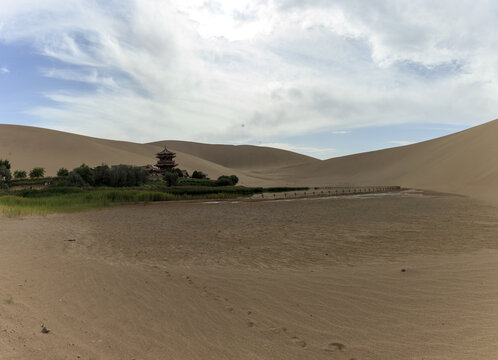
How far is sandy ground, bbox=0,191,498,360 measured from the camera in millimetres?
3711

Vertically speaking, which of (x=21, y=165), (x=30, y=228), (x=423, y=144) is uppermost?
(x=423, y=144)

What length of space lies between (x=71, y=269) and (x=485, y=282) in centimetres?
843

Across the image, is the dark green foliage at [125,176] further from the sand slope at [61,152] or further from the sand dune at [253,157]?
the sand dune at [253,157]

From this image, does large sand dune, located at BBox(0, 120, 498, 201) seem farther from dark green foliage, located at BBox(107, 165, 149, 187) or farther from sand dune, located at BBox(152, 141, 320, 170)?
sand dune, located at BBox(152, 141, 320, 170)

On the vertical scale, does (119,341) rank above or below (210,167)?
below

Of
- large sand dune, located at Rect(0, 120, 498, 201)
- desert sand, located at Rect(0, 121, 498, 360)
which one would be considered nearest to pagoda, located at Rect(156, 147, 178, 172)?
large sand dune, located at Rect(0, 120, 498, 201)

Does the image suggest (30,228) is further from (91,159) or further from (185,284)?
(91,159)

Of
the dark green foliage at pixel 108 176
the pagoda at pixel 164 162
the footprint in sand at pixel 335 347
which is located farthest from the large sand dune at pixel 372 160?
the footprint in sand at pixel 335 347

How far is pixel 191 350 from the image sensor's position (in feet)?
12.1

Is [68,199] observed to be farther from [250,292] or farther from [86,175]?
[250,292]

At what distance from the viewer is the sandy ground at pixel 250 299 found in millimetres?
3711

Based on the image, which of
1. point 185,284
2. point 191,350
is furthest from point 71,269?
point 191,350

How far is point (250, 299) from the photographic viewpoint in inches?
209

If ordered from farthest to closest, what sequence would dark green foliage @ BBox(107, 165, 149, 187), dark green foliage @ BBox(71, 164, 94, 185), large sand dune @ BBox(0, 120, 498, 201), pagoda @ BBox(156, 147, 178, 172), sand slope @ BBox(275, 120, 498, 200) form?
pagoda @ BBox(156, 147, 178, 172), large sand dune @ BBox(0, 120, 498, 201), sand slope @ BBox(275, 120, 498, 200), dark green foliage @ BBox(107, 165, 149, 187), dark green foliage @ BBox(71, 164, 94, 185)
